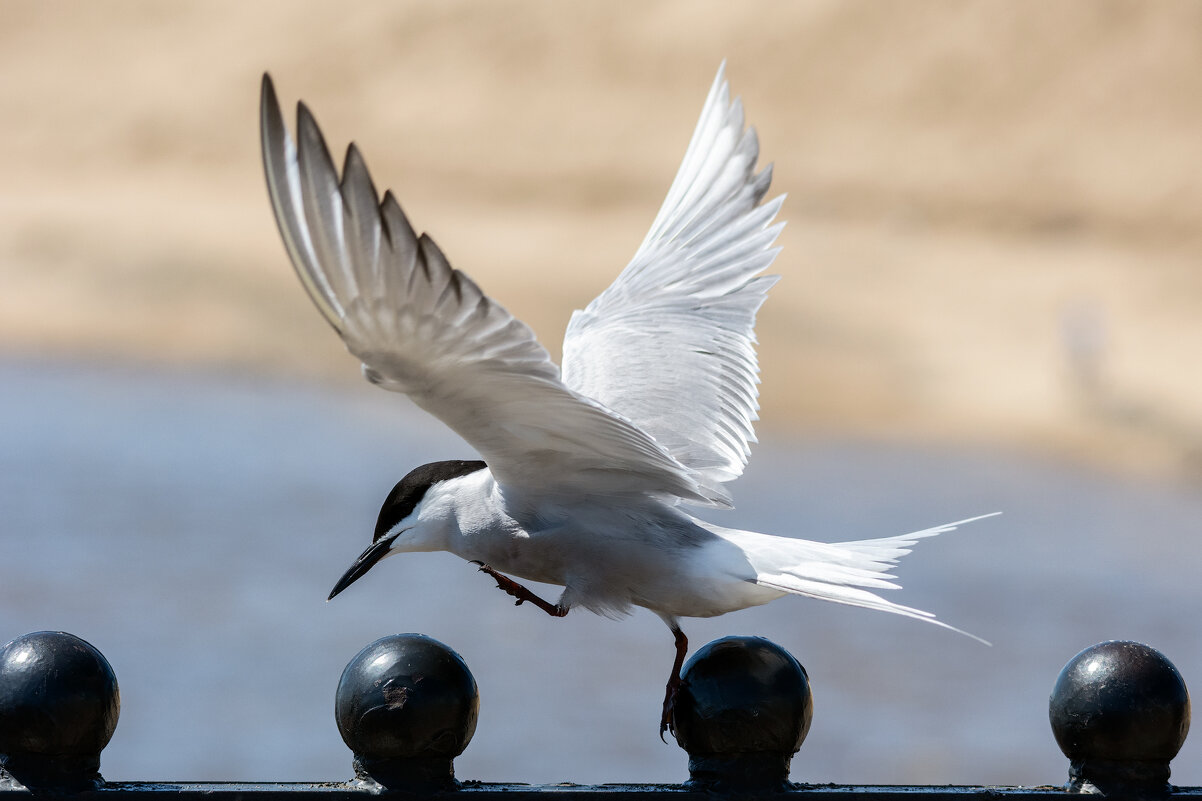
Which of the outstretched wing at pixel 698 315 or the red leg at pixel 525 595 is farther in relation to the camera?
the outstretched wing at pixel 698 315

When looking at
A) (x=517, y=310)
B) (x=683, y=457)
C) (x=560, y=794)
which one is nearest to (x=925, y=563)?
(x=517, y=310)

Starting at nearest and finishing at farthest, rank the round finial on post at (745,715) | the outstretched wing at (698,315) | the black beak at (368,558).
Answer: the round finial on post at (745,715) → the black beak at (368,558) → the outstretched wing at (698,315)

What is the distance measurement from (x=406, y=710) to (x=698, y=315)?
189 centimetres

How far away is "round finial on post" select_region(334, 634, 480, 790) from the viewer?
2.00 metres

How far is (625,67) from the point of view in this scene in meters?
26.3

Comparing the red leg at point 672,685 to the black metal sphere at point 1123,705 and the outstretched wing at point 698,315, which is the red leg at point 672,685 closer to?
the outstretched wing at point 698,315

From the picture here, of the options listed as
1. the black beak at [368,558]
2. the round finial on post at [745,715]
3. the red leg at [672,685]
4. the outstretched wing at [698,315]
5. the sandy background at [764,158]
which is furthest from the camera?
the sandy background at [764,158]

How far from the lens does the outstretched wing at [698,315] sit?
338 cm

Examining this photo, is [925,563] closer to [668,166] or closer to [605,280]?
[605,280]

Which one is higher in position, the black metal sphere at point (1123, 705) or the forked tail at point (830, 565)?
the forked tail at point (830, 565)

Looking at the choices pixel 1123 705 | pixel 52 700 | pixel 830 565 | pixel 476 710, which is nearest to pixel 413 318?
pixel 476 710

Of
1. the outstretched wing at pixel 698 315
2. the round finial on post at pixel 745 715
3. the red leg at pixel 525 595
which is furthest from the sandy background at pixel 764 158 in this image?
the round finial on post at pixel 745 715

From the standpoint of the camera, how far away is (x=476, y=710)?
6.71 ft

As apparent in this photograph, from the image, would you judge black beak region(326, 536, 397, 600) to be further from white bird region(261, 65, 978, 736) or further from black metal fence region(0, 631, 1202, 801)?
black metal fence region(0, 631, 1202, 801)
